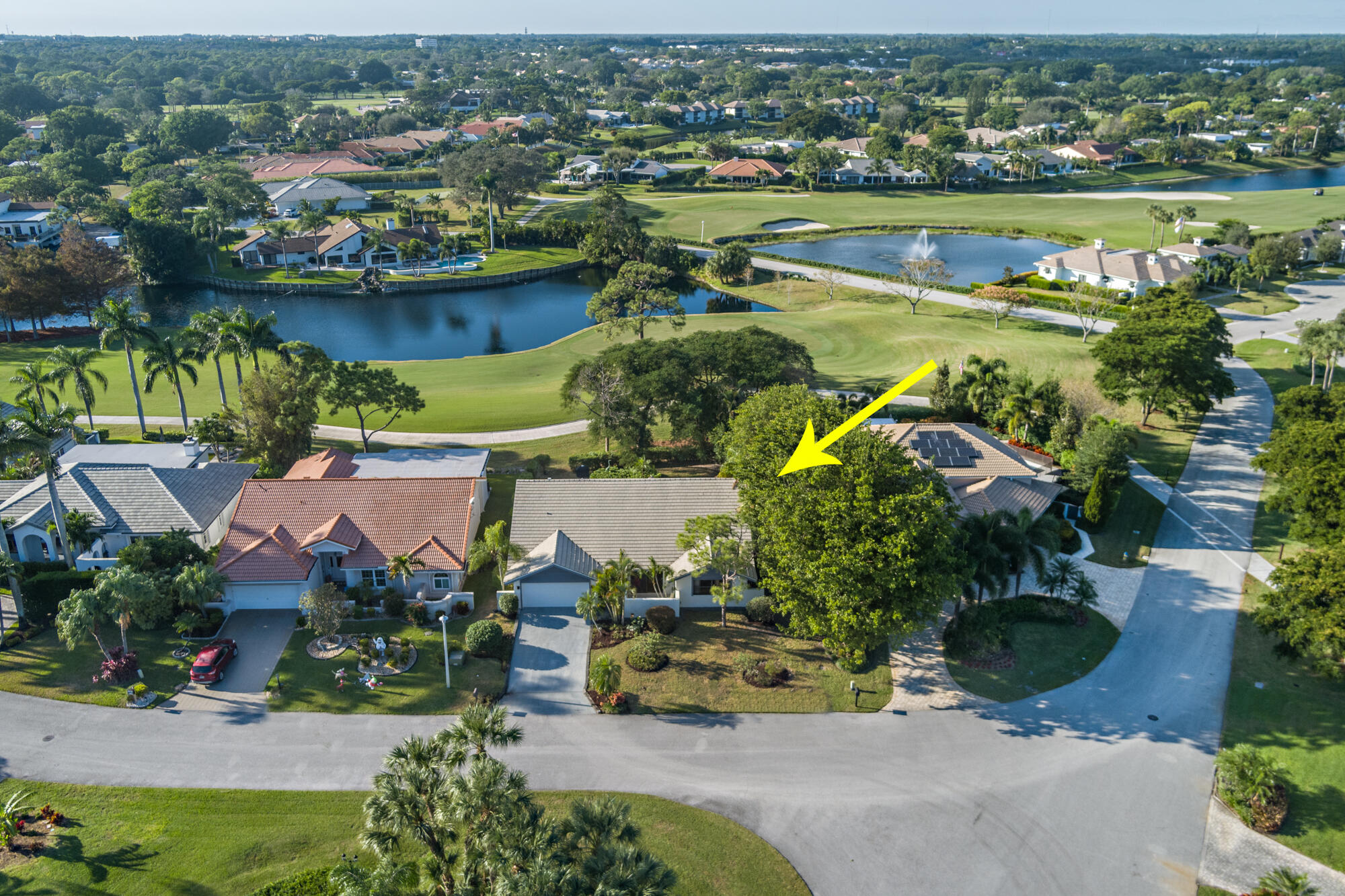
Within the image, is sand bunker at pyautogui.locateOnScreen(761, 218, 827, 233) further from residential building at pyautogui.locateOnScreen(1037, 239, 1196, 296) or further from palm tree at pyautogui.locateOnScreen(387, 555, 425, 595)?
palm tree at pyautogui.locateOnScreen(387, 555, 425, 595)

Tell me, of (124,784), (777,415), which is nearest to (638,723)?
(777,415)

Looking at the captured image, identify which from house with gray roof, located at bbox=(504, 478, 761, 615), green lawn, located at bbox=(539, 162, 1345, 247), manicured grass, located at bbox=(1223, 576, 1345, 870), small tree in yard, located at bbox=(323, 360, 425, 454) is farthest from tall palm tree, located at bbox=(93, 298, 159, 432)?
green lawn, located at bbox=(539, 162, 1345, 247)

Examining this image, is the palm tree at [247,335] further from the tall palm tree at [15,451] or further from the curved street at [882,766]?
the curved street at [882,766]

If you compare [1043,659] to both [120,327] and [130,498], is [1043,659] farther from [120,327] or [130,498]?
[120,327]

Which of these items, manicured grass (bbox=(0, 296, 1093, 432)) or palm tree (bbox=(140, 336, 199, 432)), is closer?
palm tree (bbox=(140, 336, 199, 432))

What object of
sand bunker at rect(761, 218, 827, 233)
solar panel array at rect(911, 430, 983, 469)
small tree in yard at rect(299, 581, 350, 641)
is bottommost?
small tree in yard at rect(299, 581, 350, 641)
